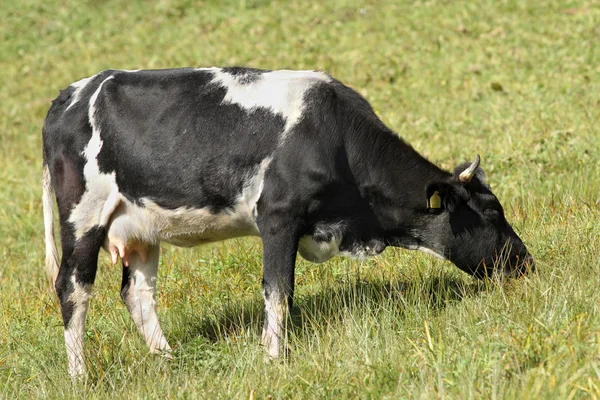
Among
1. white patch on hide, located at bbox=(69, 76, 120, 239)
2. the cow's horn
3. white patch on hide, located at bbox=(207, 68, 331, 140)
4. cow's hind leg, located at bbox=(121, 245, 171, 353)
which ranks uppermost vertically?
white patch on hide, located at bbox=(207, 68, 331, 140)

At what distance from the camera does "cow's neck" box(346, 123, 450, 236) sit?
6160 millimetres

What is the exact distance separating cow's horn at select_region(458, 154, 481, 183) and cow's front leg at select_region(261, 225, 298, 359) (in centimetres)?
116

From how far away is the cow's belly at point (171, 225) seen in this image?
20.2 ft

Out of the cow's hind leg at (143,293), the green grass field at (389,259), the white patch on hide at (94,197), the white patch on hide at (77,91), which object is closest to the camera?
the green grass field at (389,259)

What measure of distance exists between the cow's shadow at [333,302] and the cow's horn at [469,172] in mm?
742

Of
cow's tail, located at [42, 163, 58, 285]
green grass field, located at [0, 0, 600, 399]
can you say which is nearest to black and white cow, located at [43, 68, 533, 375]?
cow's tail, located at [42, 163, 58, 285]

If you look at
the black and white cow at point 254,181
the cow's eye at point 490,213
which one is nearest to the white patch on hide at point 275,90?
the black and white cow at point 254,181

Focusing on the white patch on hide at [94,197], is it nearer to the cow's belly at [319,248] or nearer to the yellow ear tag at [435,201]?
the cow's belly at [319,248]

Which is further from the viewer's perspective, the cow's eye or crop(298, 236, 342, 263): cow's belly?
the cow's eye

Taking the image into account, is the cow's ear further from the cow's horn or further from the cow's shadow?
the cow's shadow

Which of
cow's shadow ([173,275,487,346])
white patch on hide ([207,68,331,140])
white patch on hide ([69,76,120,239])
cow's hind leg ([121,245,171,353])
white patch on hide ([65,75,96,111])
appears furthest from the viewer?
cow's hind leg ([121,245,171,353])

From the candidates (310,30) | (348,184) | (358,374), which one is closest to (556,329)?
(358,374)

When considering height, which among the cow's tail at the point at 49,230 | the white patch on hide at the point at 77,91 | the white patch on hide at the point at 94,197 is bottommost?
the cow's tail at the point at 49,230

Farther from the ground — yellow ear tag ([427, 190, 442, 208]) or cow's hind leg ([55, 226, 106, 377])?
yellow ear tag ([427, 190, 442, 208])
